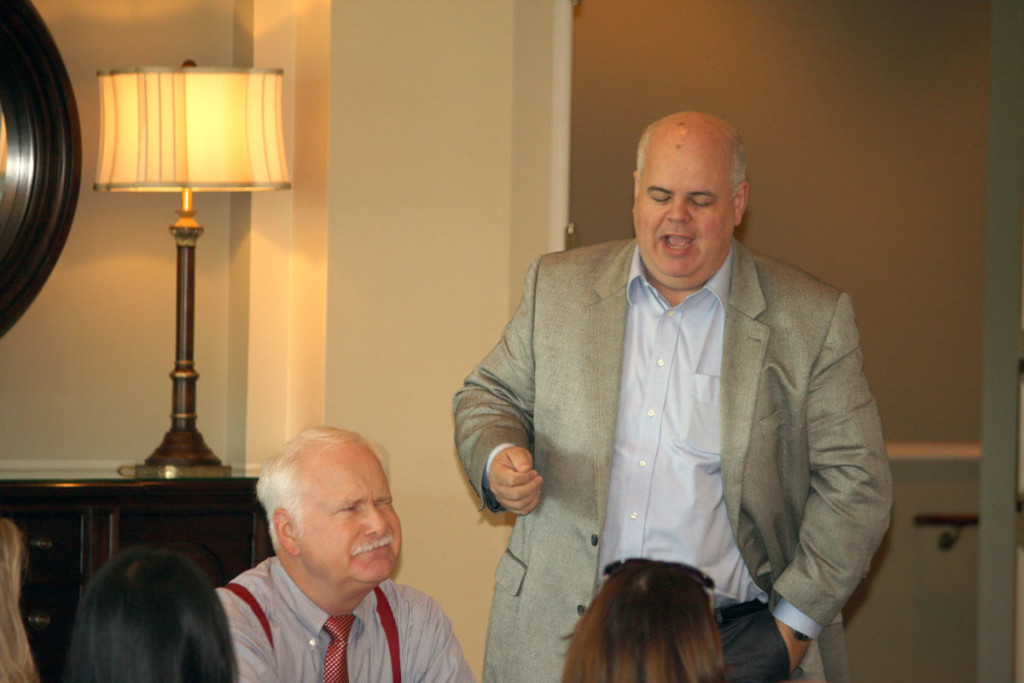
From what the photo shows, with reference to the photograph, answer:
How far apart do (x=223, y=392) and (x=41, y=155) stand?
0.82m

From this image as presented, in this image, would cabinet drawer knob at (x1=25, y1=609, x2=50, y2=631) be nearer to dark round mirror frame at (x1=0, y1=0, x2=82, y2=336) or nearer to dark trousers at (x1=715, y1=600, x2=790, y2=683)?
dark round mirror frame at (x1=0, y1=0, x2=82, y2=336)

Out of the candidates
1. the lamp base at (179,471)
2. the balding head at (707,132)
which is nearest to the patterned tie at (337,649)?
the balding head at (707,132)

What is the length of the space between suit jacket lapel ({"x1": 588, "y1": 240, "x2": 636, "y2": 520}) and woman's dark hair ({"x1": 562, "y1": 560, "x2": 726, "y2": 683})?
81cm

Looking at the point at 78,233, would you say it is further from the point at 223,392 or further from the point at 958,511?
the point at 958,511

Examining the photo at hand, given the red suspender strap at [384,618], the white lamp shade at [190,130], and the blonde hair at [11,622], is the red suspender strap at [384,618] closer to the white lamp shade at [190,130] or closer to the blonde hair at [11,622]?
the blonde hair at [11,622]

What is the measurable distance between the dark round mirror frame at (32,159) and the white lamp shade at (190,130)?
0.48 feet

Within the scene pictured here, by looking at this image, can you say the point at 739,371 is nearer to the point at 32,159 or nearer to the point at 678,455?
the point at 678,455

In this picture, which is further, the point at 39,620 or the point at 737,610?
the point at 39,620

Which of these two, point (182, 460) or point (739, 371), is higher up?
point (739, 371)

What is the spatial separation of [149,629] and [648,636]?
19.5 inches

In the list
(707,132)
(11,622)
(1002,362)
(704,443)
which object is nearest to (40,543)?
(11,622)

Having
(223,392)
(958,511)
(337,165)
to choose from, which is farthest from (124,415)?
(958,511)

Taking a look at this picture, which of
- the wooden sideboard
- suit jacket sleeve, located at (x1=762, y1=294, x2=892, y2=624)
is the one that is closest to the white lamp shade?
the wooden sideboard

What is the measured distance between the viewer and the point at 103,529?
302 centimetres
